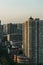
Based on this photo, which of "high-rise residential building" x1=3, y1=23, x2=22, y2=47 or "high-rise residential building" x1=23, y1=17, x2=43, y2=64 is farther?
"high-rise residential building" x1=3, y1=23, x2=22, y2=47

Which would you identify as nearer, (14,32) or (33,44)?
(33,44)

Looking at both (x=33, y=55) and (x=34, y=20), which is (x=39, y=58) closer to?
(x=33, y=55)

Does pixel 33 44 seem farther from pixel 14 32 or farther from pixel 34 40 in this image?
pixel 14 32

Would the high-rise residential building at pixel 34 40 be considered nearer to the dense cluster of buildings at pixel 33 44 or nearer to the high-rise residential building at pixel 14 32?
the dense cluster of buildings at pixel 33 44

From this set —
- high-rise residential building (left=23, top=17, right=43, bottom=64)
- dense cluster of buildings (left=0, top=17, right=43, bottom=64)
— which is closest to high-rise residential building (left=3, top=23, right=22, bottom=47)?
dense cluster of buildings (left=0, top=17, right=43, bottom=64)

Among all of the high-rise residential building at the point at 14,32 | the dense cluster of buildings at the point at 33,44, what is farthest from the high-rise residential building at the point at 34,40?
the high-rise residential building at the point at 14,32

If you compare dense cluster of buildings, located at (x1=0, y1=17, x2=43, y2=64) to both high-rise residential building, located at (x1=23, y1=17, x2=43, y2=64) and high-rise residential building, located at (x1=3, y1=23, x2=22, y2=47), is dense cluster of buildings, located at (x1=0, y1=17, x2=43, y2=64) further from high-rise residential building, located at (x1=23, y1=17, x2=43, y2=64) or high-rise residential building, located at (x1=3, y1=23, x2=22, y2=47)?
high-rise residential building, located at (x1=3, y1=23, x2=22, y2=47)

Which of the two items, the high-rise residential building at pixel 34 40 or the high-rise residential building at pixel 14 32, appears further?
the high-rise residential building at pixel 14 32

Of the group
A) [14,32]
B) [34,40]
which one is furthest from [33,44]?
[14,32]
